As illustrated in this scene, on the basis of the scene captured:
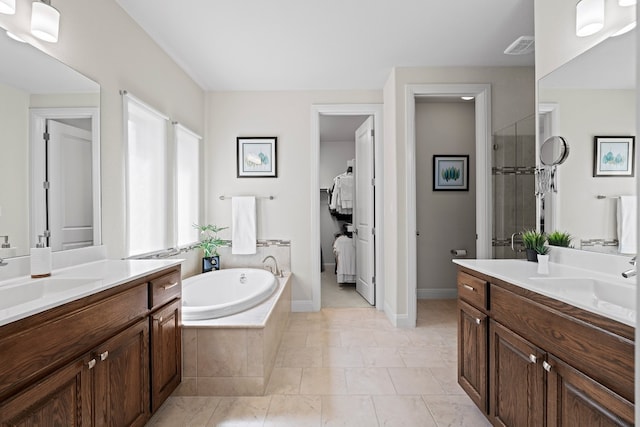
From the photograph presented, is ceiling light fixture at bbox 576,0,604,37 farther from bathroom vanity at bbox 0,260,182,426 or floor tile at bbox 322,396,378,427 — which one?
bathroom vanity at bbox 0,260,182,426

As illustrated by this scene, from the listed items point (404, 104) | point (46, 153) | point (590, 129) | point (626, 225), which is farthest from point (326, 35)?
point (626, 225)

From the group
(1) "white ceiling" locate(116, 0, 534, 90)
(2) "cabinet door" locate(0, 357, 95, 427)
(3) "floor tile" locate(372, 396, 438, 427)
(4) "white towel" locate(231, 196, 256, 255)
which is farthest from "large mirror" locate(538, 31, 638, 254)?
(4) "white towel" locate(231, 196, 256, 255)

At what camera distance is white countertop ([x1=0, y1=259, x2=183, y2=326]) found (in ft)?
3.49

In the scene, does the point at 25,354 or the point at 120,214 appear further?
the point at 120,214

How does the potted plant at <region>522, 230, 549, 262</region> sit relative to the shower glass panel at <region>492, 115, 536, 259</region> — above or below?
below

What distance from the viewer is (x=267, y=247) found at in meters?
3.89

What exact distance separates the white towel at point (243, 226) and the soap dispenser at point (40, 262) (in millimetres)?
2271

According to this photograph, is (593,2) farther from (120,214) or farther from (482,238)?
(120,214)

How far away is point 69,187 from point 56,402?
1141 millimetres

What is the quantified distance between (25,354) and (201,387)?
1315mm

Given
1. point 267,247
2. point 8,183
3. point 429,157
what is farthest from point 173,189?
point 429,157

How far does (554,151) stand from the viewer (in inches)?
74.3

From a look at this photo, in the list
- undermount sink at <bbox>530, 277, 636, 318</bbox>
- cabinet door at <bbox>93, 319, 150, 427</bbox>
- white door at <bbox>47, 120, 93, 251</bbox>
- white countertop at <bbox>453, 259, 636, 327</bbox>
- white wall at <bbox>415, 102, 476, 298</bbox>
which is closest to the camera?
white countertop at <bbox>453, 259, 636, 327</bbox>

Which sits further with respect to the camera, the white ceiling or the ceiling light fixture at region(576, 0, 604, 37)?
the white ceiling
